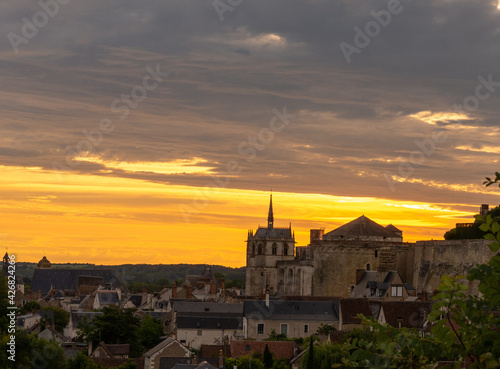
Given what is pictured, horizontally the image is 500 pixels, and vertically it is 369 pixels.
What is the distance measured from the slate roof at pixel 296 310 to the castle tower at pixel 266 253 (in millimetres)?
46620

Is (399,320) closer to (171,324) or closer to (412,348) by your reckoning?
(171,324)

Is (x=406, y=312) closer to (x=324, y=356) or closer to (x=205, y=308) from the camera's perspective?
(x=324, y=356)

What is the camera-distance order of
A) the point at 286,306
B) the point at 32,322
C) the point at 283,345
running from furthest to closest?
the point at 32,322, the point at 286,306, the point at 283,345

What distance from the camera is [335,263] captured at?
79.1 metres

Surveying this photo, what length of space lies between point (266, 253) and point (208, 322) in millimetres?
51503

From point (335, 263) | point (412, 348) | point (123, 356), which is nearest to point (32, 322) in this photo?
point (123, 356)

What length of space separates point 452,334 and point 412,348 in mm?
488

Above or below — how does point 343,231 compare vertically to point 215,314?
above

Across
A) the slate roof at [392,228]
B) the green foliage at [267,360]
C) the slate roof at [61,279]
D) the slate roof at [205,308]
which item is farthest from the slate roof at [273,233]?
the green foliage at [267,360]

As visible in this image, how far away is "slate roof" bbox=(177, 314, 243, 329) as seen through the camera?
69438 millimetres

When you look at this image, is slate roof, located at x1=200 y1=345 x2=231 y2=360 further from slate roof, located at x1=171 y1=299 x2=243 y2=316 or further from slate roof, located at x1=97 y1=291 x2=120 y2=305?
slate roof, located at x1=97 y1=291 x2=120 y2=305

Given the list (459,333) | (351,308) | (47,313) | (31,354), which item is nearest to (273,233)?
(47,313)

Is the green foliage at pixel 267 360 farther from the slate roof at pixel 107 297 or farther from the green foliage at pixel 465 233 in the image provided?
the slate roof at pixel 107 297

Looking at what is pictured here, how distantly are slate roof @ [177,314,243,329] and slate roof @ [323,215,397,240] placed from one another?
14.5m
